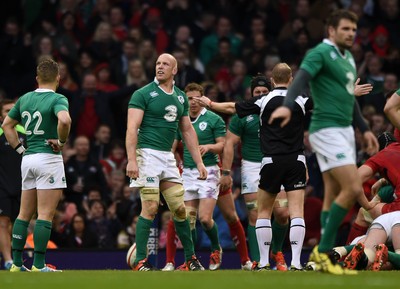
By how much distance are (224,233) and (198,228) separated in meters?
0.50

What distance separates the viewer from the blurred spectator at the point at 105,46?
74.6ft

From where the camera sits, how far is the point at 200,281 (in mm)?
10594

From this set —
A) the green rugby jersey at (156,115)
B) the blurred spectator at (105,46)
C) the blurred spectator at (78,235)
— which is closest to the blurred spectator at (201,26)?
the blurred spectator at (105,46)

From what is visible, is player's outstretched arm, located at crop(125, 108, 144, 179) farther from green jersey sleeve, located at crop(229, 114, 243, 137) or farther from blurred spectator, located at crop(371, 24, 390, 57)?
blurred spectator, located at crop(371, 24, 390, 57)

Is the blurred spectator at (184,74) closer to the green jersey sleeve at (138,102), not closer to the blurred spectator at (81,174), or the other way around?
the blurred spectator at (81,174)

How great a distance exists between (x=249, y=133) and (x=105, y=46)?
7.63 metres

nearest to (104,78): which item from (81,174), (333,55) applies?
(81,174)

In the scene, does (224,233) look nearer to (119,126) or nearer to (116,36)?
(119,126)

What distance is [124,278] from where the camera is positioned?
11211mm

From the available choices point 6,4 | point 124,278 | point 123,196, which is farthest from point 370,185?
point 6,4

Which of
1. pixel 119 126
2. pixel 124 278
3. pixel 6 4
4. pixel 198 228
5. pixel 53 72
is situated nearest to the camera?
pixel 124 278

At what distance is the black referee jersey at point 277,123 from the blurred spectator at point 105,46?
30.4 feet

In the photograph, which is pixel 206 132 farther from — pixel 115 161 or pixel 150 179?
pixel 115 161

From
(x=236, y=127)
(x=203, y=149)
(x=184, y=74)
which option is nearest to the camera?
(x=203, y=149)
